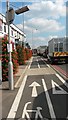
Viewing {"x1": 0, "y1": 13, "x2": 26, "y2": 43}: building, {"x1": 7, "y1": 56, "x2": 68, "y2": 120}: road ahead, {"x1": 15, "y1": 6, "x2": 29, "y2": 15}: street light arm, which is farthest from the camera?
{"x1": 0, "y1": 13, "x2": 26, "y2": 43}: building

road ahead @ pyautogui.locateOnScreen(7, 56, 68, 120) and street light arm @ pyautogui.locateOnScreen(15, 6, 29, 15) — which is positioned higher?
street light arm @ pyautogui.locateOnScreen(15, 6, 29, 15)

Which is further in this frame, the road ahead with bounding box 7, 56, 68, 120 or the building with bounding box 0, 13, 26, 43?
the building with bounding box 0, 13, 26, 43

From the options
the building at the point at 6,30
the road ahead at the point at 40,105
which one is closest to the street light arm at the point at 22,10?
the road ahead at the point at 40,105

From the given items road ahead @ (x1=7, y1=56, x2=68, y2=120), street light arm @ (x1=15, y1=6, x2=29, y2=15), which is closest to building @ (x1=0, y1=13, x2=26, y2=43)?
street light arm @ (x1=15, y1=6, x2=29, y2=15)

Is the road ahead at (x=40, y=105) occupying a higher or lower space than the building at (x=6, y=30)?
lower

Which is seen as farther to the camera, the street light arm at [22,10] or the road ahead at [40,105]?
the street light arm at [22,10]

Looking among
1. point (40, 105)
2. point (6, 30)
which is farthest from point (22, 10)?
point (6, 30)

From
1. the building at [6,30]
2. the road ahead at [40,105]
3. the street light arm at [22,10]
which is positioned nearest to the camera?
the road ahead at [40,105]

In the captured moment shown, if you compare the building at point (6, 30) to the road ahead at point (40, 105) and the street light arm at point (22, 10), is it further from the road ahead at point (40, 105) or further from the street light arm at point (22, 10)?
the road ahead at point (40, 105)

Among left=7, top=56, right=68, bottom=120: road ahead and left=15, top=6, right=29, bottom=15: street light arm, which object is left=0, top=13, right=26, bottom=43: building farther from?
left=7, top=56, right=68, bottom=120: road ahead

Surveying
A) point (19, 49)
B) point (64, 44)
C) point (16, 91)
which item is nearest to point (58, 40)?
point (64, 44)

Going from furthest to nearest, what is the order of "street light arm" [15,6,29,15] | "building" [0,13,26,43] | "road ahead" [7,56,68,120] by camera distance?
"building" [0,13,26,43] → "street light arm" [15,6,29,15] → "road ahead" [7,56,68,120]

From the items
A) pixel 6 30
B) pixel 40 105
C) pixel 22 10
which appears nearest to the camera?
pixel 40 105

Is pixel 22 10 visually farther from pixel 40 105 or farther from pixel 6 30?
pixel 6 30
